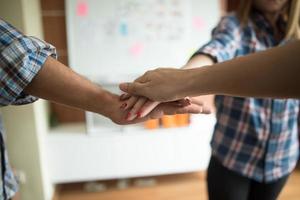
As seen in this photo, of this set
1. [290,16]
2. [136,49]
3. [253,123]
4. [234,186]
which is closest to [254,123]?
[253,123]

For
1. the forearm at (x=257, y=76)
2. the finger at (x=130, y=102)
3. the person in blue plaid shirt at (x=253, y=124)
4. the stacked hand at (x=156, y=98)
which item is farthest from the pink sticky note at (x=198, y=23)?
the forearm at (x=257, y=76)

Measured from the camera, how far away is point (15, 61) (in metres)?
0.56

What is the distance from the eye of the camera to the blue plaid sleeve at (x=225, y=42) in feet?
3.25

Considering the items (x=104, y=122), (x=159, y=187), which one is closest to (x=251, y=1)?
(x=104, y=122)

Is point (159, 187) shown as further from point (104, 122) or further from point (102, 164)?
point (104, 122)

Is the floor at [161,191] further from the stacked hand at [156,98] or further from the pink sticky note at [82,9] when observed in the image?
the stacked hand at [156,98]

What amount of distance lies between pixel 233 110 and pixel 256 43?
0.84ft

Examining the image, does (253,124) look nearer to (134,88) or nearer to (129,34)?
(134,88)

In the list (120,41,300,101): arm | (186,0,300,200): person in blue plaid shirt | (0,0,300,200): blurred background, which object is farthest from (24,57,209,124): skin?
(0,0,300,200): blurred background

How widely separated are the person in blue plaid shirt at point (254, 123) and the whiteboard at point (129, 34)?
1138 millimetres

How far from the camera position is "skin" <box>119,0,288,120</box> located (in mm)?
828

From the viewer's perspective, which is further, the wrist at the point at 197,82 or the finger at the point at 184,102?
the finger at the point at 184,102

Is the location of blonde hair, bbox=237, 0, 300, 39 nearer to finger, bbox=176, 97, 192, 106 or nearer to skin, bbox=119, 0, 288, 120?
skin, bbox=119, 0, 288, 120

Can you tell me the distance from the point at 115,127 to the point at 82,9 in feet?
2.94
